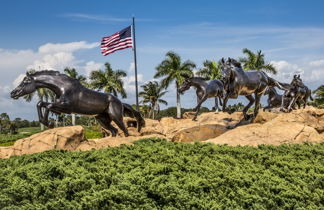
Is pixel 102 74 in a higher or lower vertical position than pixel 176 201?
higher

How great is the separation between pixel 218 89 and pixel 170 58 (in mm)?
19442

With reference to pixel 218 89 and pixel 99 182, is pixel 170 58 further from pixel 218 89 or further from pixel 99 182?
pixel 99 182

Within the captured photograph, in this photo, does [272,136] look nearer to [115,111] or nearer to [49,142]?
[115,111]

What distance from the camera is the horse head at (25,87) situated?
8.89 meters

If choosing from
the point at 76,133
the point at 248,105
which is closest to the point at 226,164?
the point at 76,133

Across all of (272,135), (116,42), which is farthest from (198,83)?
(272,135)

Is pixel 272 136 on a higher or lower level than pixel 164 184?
lower

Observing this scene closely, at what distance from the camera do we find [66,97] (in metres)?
9.31

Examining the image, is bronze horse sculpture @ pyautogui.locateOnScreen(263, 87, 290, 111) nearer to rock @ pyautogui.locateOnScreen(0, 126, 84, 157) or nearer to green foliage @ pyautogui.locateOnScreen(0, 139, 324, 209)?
rock @ pyautogui.locateOnScreen(0, 126, 84, 157)

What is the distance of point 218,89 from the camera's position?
17.5 m

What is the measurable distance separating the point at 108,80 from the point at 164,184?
35309mm

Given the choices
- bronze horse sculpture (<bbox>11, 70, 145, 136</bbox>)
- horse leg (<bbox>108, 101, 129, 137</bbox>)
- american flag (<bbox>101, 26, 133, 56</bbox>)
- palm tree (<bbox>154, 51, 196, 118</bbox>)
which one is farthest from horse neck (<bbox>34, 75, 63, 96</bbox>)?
palm tree (<bbox>154, 51, 196, 118</bbox>)

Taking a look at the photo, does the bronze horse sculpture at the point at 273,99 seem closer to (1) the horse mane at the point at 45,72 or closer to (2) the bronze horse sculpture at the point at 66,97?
(2) the bronze horse sculpture at the point at 66,97

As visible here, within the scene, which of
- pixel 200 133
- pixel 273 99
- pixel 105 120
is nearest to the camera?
pixel 105 120
